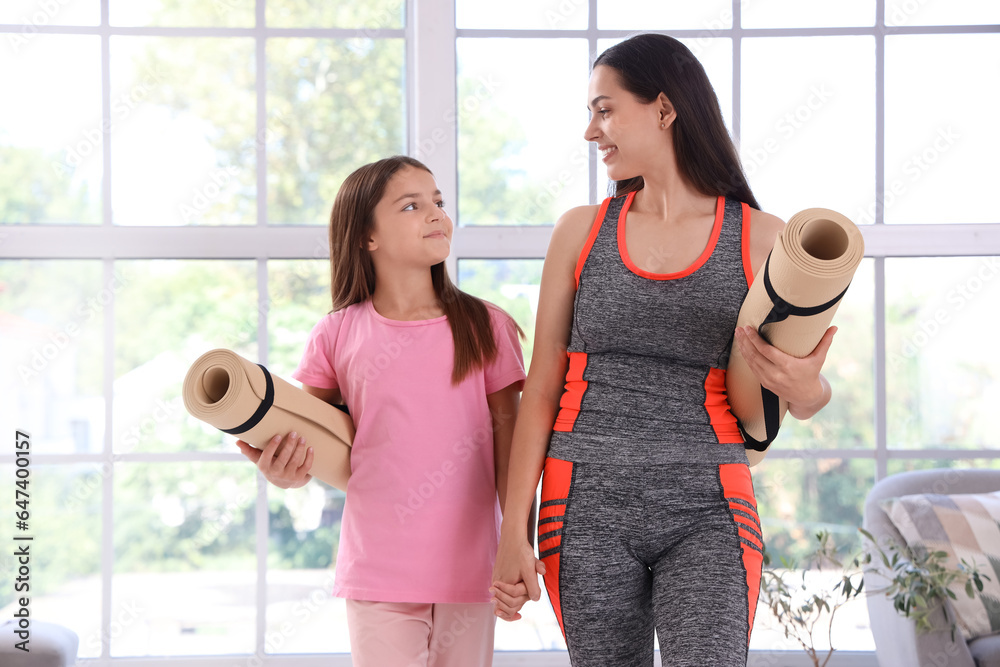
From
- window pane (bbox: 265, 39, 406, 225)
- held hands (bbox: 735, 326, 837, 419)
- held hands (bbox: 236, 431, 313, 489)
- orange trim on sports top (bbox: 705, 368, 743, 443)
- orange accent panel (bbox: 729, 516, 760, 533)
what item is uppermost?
window pane (bbox: 265, 39, 406, 225)

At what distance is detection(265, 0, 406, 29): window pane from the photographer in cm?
208

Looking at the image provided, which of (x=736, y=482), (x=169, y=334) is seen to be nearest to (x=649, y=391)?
(x=736, y=482)

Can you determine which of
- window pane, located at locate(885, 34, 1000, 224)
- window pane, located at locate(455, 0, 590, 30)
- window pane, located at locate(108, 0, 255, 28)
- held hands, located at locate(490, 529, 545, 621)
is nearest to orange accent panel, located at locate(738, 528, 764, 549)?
held hands, located at locate(490, 529, 545, 621)

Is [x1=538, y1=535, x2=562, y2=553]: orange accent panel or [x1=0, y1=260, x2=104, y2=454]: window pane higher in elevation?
[x1=0, y1=260, x2=104, y2=454]: window pane

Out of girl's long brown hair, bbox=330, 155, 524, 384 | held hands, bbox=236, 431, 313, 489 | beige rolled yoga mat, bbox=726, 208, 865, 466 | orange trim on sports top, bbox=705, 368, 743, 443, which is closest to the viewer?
beige rolled yoga mat, bbox=726, 208, 865, 466

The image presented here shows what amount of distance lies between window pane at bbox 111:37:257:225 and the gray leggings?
140cm

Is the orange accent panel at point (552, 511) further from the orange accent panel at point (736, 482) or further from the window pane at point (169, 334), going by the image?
the window pane at point (169, 334)

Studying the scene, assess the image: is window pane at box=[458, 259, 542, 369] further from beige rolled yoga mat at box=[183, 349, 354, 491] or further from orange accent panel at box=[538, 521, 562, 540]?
orange accent panel at box=[538, 521, 562, 540]

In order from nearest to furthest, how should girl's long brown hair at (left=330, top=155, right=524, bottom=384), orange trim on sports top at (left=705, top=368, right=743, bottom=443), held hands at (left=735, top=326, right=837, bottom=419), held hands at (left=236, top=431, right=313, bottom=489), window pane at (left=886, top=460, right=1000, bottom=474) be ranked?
held hands at (left=735, top=326, right=837, bottom=419), orange trim on sports top at (left=705, top=368, right=743, bottom=443), held hands at (left=236, top=431, right=313, bottom=489), girl's long brown hair at (left=330, top=155, right=524, bottom=384), window pane at (left=886, top=460, right=1000, bottom=474)

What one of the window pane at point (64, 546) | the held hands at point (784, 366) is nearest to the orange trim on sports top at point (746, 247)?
the held hands at point (784, 366)

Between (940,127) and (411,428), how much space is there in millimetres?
1770

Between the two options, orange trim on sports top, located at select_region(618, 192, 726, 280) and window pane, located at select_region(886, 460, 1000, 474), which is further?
window pane, located at select_region(886, 460, 1000, 474)

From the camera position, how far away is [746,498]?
1143 mm

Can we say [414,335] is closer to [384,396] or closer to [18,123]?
[384,396]
